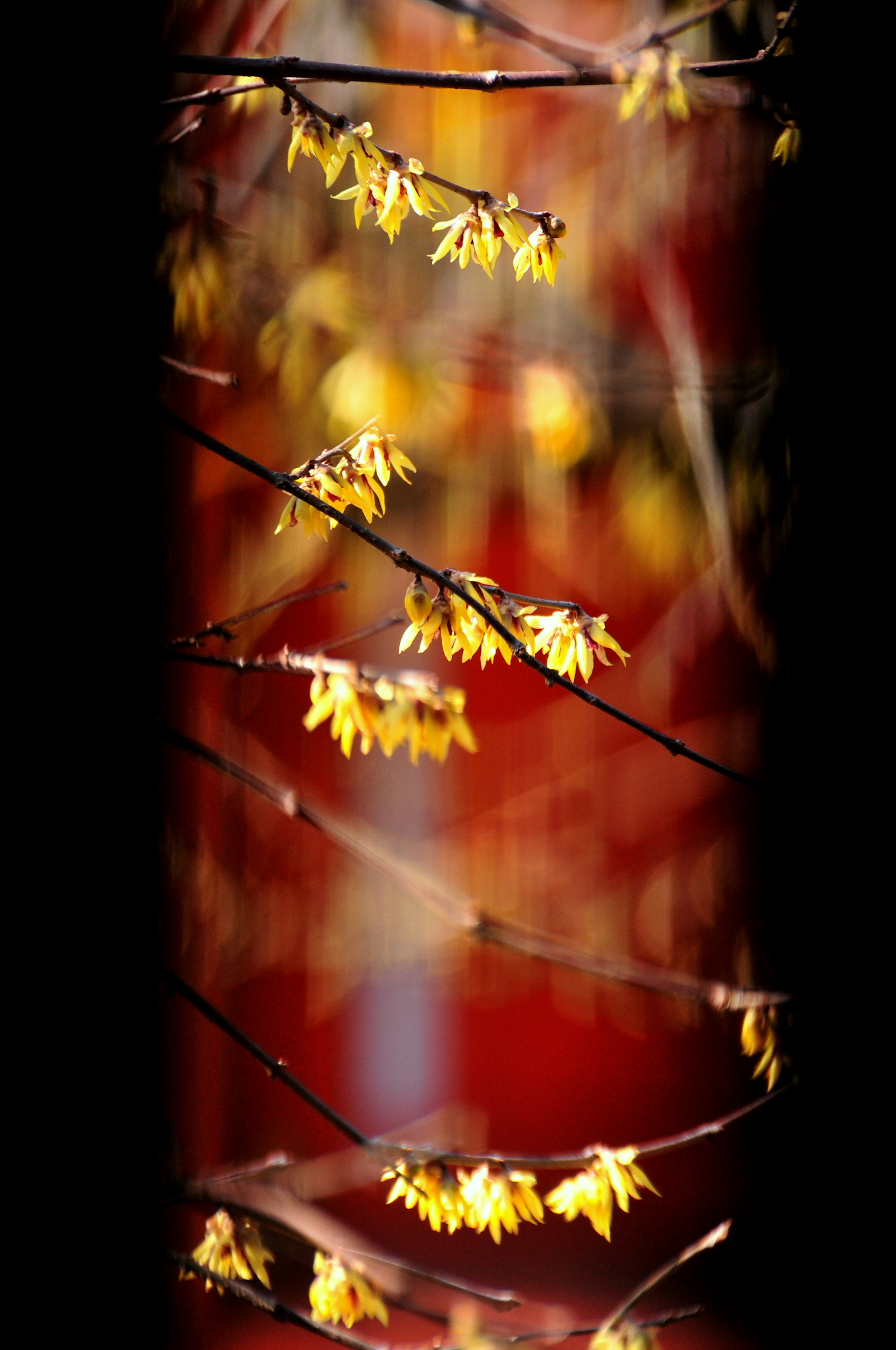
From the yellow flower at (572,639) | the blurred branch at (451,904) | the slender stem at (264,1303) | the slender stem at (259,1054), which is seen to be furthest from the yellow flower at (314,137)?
the slender stem at (264,1303)

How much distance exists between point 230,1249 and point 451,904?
1.82ft

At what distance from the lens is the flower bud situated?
97 cm

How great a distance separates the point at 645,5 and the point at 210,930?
3.26 m

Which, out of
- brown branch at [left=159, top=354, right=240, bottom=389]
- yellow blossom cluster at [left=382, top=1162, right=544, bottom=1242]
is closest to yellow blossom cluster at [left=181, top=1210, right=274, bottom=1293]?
yellow blossom cluster at [left=382, top=1162, right=544, bottom=1242]

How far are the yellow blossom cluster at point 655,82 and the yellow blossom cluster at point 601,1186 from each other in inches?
55.3

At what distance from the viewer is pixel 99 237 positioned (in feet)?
2.87

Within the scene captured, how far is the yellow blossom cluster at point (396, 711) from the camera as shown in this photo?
90 cm

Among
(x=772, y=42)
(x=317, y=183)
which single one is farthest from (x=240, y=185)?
(x=772, y=42)

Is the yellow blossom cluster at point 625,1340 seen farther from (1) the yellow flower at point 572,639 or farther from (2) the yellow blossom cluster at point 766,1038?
(1) the yellow flower at point 572,639

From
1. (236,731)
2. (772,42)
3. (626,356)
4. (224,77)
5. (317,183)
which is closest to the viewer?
(772,42)

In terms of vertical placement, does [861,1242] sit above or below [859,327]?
below

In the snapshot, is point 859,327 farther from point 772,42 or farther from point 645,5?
point 645,5

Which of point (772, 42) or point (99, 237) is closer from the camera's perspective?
point (99, 237)

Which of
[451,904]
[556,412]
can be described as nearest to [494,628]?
[451,904]
